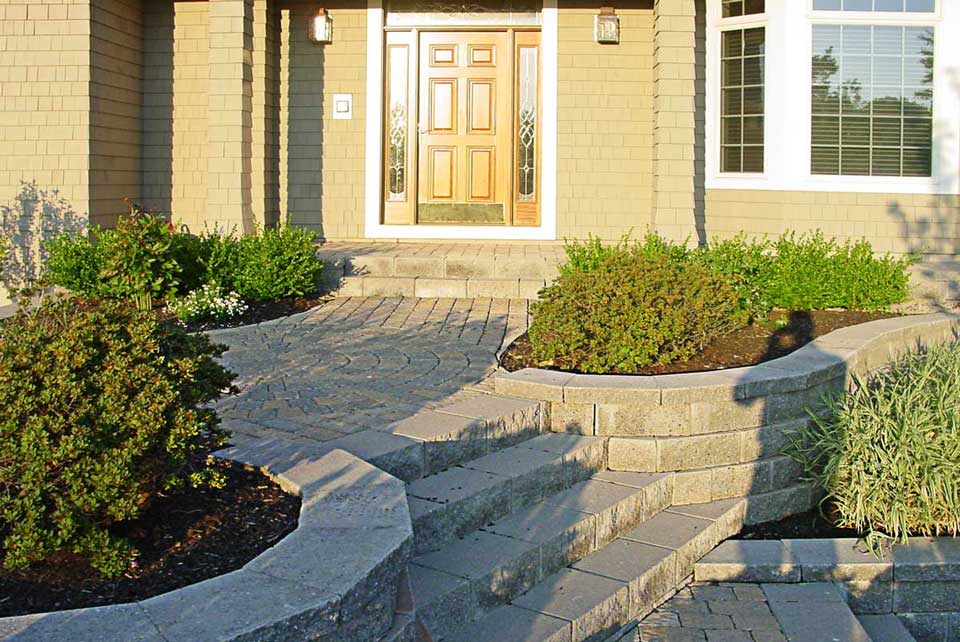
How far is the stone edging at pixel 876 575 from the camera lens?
15.9 ft

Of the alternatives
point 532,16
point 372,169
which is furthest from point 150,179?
point 532,16

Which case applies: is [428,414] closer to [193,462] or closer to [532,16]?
[193,462]

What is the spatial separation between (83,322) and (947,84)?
886cm

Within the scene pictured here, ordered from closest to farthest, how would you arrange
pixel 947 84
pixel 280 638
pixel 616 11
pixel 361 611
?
pixel 280 638, pixel 361 611, pixel 947 84, pixel 616 11

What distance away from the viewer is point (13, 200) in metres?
10.1

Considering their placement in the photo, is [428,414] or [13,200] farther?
[13,200]

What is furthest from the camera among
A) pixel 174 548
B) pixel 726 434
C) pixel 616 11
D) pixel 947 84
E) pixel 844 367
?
pixel 616 11

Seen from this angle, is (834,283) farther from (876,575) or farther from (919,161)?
(876,575)

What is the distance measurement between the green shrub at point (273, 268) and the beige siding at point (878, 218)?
4.49 metres

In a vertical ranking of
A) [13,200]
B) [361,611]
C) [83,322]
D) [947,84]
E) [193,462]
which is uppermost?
[947,84]

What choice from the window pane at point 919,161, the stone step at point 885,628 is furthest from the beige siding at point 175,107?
the stone step at point 885,628

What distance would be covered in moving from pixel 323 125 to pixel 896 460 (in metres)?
7.79

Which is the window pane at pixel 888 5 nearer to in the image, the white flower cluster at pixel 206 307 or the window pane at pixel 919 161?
the window pane at pixel 919 161

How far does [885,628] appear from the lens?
4836 millimetres
